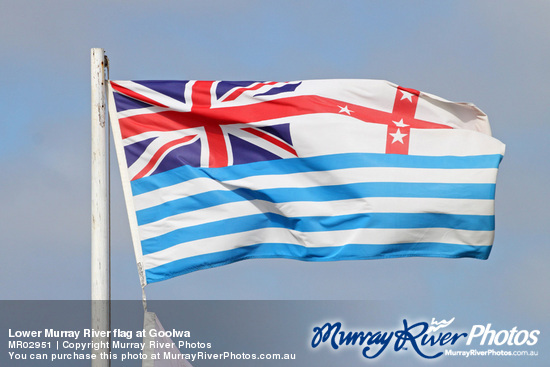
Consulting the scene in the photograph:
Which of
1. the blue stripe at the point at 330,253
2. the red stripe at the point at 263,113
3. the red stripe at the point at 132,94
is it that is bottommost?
the blue stripe at the point at 330,253

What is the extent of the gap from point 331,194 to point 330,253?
897 mm

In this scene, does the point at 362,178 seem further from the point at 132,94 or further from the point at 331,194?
the point at 132,94

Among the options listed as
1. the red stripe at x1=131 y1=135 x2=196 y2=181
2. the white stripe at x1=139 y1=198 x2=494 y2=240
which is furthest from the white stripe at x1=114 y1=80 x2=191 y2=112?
the white stripe at x1=139 y1=198 x2=494 y2=240

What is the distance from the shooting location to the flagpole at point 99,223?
10.0 m

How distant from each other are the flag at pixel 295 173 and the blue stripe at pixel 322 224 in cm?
2

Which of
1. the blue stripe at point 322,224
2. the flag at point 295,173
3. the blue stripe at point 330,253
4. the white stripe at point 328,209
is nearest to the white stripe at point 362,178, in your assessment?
the flag at point 295,173

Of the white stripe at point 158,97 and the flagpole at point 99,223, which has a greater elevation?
the white stripe at point 158,97

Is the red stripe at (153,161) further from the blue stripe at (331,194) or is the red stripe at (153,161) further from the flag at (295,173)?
the blue stripe at (331,194)

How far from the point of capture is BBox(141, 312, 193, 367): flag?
423 inches

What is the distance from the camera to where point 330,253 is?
1182 cm

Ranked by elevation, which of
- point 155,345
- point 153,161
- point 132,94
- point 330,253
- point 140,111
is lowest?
point 155,345

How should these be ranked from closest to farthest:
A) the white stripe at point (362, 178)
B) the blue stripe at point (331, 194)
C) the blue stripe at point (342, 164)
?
the blue stripe at point (331, 194) → the white stripe at point (362, 178) → the blue stripe at point (342, 164)

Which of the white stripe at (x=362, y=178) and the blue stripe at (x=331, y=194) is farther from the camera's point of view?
the white stripe at (x=362, y=178)

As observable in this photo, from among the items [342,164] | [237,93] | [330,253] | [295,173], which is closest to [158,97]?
[237,93]
